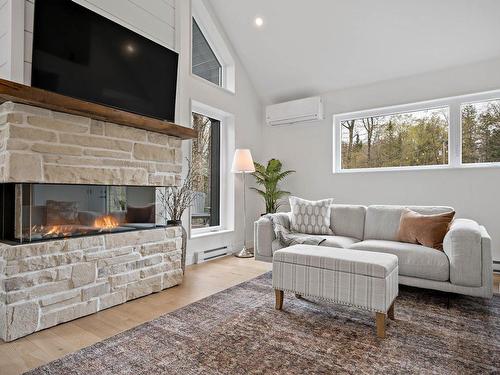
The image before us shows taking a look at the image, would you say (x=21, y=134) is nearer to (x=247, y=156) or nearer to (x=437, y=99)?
(x=247, y=156)

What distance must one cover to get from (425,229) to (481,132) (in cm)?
167

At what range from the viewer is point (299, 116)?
470 centimetres

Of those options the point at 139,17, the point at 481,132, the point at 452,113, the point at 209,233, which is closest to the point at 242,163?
the point at 209,233

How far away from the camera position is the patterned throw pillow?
366cm

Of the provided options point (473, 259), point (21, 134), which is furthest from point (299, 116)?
point (21, 134)

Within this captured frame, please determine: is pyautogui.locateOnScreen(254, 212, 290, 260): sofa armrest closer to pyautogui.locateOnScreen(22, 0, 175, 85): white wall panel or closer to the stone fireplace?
the stone fireplace

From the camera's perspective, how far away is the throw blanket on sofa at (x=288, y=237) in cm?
332

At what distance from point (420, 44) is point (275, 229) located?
2.70 m

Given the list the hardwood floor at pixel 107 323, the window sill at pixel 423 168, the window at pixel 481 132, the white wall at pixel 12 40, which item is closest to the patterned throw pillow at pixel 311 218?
the hardwood floor at pixel 107 323

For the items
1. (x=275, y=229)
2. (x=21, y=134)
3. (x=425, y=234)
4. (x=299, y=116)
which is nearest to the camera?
(x=21, y=134)

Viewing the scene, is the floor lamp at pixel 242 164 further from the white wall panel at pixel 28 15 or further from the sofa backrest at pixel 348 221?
the white wall panel at pixel 28 15

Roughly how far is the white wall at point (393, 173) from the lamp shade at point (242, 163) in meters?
0.91

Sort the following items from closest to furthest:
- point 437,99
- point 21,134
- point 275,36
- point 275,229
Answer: point 21,134, point 275,229, point 437,99, point 275,36

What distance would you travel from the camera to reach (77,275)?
2285 millimetres
